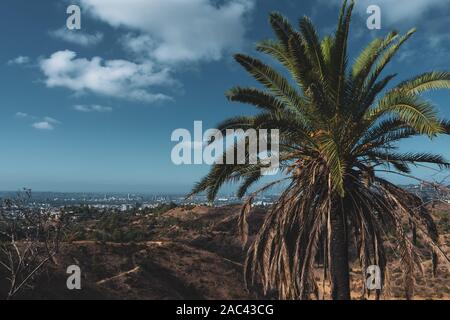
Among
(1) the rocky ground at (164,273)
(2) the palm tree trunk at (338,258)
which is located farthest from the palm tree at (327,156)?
(1) the rocky ground at (164,273)

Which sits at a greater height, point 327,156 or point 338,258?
point 327,156

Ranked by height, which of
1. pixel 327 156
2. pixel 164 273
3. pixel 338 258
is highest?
pixel 327 156

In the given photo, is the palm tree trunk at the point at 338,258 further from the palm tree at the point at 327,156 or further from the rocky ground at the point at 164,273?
the rocky ground at the point at 164,273

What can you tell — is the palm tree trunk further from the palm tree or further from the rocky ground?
the rocky ground

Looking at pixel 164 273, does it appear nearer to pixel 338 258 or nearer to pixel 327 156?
pixel 338 258

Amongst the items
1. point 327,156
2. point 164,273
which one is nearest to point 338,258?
point 327,156

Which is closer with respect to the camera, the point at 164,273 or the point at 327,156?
the point at 327,156
